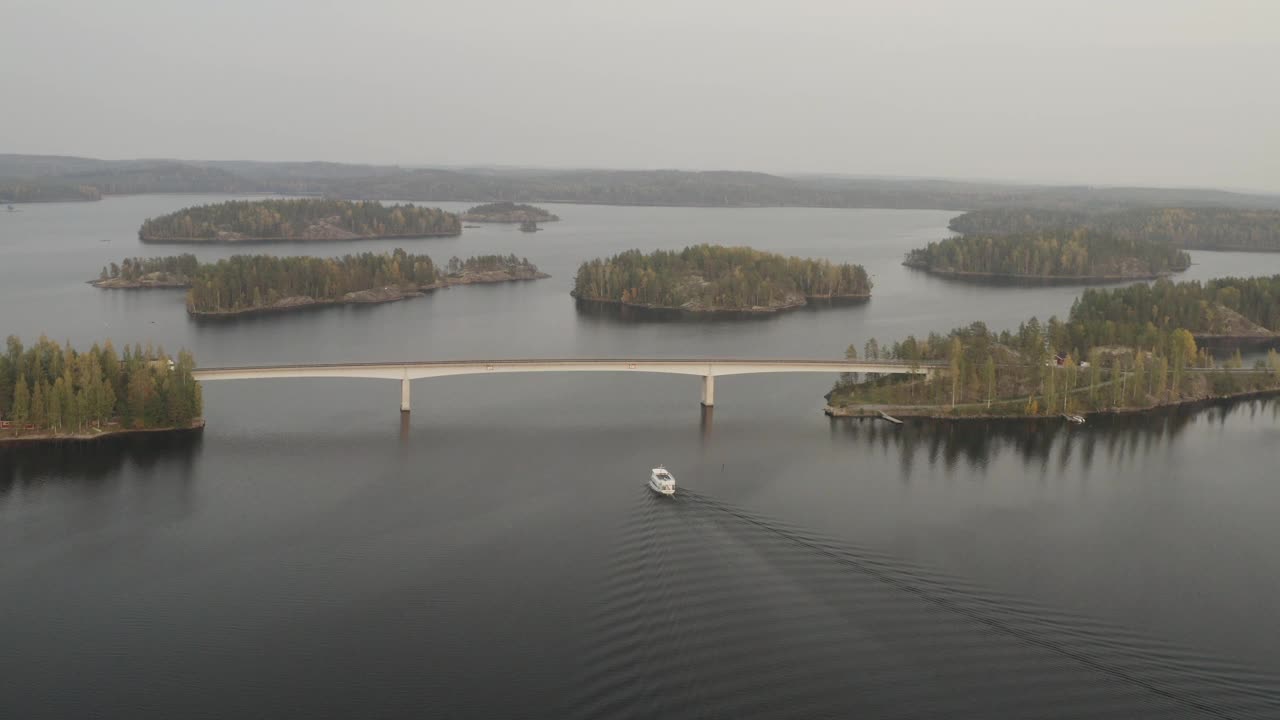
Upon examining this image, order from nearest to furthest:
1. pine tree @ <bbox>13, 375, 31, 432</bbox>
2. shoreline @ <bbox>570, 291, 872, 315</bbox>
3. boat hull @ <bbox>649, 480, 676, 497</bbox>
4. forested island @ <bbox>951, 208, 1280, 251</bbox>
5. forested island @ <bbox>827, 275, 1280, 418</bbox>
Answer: boat hull @ <bbox>649, 480, 676, 497</bbox> < pine tree @ <bbox>13, 375, 31, 432</bbox> < forested island @ <bbox>827, 275, 1280, 418</bbox> < shoreline @ <bbox>570, 291, 872, 315</bbox> < forested island @ <bbox>951, 208, 1280, 251</bbox>

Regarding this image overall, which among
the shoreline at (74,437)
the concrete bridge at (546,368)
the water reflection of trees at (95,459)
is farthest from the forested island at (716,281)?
the water reflection of trees at (95,459)

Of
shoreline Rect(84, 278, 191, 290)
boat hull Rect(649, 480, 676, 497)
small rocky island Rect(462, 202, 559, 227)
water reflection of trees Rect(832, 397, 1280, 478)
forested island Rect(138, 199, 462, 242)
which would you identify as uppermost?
small rocky island Rect(462, 202, 559, 227)

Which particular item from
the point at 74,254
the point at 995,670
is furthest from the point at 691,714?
the point at 74,254

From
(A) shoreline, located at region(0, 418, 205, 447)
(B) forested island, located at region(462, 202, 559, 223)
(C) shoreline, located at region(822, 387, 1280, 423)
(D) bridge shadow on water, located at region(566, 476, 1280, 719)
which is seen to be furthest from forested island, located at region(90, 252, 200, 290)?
(B) forested island, located at region(462, 202, 559, 223)

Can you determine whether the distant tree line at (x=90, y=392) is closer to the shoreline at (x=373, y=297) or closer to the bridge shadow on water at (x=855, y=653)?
the bridge shadow on water at (x=855, y=653)

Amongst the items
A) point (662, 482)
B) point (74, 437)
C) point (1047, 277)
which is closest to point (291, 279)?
point (74, 437)

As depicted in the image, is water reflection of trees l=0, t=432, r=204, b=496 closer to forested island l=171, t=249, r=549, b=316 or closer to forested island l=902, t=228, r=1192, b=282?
forested island l=171, t=249, r=549, b=316
